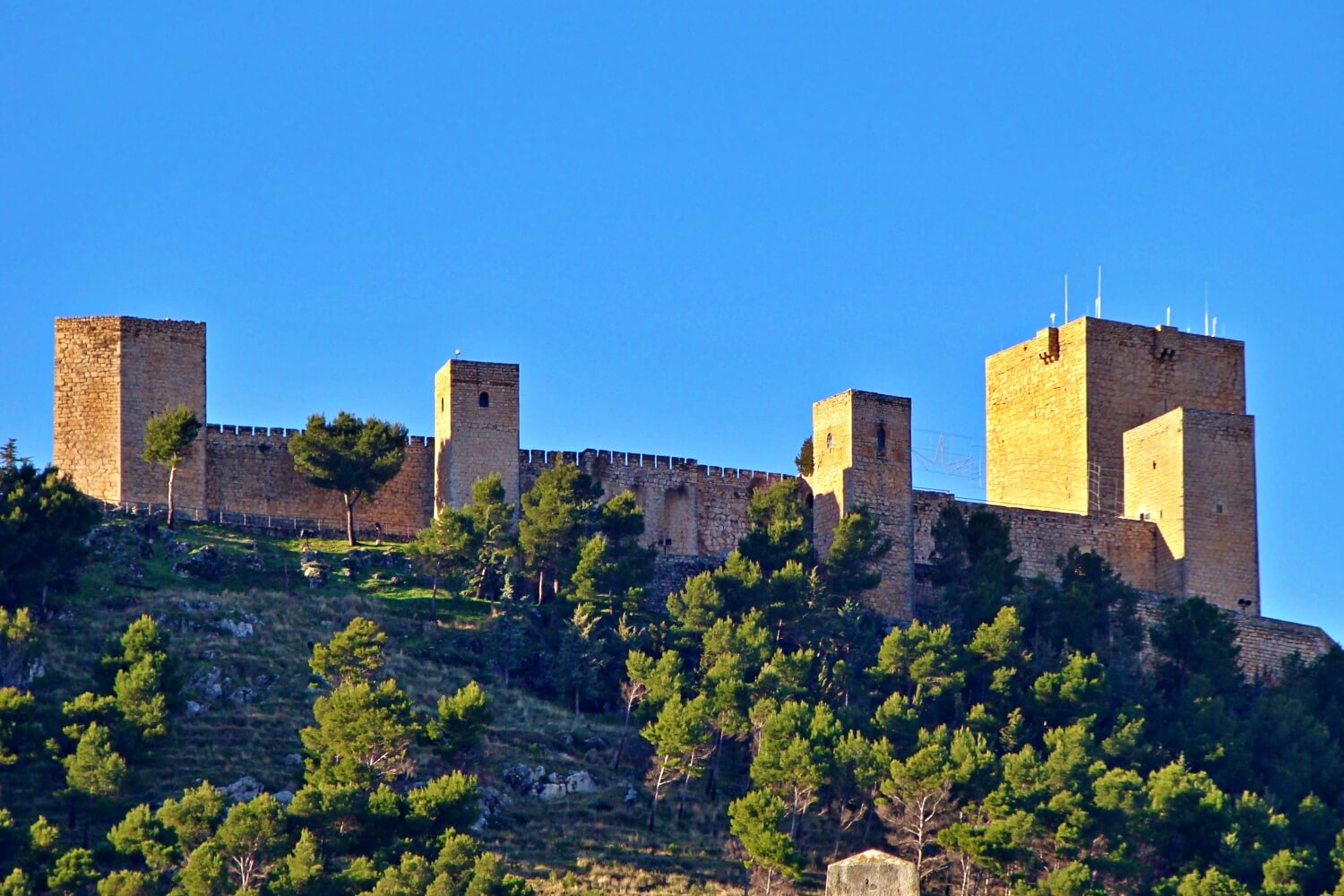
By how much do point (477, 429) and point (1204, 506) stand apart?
11.6 m

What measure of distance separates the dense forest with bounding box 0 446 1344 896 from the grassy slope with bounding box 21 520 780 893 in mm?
232

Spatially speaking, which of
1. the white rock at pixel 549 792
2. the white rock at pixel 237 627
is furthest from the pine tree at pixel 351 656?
the white rock at pixel 549 792

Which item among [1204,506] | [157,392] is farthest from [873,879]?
[1204,506]

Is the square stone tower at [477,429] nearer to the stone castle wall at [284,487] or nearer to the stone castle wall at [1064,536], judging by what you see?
the stone castle wall at [284,487]

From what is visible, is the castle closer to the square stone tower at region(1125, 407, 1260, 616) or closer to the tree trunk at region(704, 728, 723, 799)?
the square stone tower at region(1125, 407, 1260, 616)

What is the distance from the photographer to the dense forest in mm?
28969

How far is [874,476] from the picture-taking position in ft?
130

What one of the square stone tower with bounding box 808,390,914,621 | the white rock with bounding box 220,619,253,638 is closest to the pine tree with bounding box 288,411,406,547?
the white rock with bounding box 220,619,253,638

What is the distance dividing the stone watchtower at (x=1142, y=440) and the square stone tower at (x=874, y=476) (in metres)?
4.08

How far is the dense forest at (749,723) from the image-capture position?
95.0 feet

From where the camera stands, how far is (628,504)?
38.4m

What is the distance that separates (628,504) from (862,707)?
209 inches

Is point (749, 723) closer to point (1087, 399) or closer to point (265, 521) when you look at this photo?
point (265, 521)

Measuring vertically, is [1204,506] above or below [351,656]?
above
